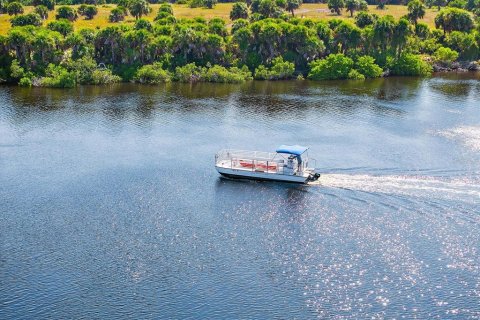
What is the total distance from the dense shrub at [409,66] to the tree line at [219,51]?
25cm

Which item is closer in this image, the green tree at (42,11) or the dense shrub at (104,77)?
the dense shrub at (104,77)

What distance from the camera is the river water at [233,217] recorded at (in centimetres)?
5988

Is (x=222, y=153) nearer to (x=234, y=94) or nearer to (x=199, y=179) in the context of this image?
(x=199, y=179)

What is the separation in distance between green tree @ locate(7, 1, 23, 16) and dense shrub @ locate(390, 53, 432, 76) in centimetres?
10580

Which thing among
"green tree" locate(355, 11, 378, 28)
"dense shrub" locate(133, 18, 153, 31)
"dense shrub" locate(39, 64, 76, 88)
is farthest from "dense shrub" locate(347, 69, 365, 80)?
"dense shrub" locate(39, 64, 76, 88)

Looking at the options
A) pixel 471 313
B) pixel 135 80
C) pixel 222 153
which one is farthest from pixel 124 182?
pixel 135 80

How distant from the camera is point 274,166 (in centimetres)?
8988

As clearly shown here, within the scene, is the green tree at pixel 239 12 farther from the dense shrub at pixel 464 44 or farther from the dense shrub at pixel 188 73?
the dense shrub at pixel 464 44

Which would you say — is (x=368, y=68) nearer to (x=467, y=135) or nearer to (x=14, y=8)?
(x=467, y=135)

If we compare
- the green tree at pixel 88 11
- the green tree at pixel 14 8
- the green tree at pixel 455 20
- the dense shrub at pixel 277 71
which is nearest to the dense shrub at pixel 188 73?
the dense shrub at pixel 277 71

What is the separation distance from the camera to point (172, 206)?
79625mm

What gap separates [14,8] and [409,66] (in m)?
111

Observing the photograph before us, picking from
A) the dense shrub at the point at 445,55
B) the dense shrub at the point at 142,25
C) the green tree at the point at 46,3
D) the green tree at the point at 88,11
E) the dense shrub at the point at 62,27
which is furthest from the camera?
the green tree at the point at 46,3

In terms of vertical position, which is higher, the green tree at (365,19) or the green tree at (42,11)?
the green tree at (365,19)
